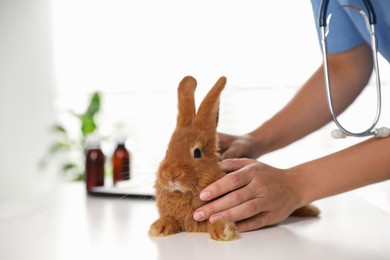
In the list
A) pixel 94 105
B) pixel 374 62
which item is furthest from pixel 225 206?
pixel 94 105

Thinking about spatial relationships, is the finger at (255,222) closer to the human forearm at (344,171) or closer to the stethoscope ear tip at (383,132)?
the human forearm at (344,171)

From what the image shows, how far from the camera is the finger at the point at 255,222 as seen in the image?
95cm

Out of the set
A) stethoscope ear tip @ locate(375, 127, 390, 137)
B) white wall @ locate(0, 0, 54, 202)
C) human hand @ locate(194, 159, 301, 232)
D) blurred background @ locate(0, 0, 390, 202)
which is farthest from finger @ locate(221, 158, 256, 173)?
white wall @ locate(0, 0, 54, 202)

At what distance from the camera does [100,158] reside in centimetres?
162

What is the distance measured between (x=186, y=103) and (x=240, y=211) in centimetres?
27

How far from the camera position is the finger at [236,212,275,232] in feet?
3.12

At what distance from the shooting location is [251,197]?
0.91 meters

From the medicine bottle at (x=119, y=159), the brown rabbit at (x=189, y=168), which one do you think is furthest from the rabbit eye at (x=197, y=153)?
the medicine bottle at (x=119, y=159)

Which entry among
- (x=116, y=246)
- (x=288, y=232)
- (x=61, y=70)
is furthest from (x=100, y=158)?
(x=61, y=70)

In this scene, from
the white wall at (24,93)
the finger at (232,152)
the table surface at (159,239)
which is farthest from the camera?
the white wall at (24,93)

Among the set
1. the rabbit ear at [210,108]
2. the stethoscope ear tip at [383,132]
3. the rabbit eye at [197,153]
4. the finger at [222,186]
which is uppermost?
the rabbit ear at [210,108]

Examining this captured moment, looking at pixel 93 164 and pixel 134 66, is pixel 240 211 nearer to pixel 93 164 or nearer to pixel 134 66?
pixel 93 164

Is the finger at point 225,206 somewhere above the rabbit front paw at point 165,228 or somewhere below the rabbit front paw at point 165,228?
above

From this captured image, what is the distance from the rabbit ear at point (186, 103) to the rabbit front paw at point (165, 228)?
0.22 metres
